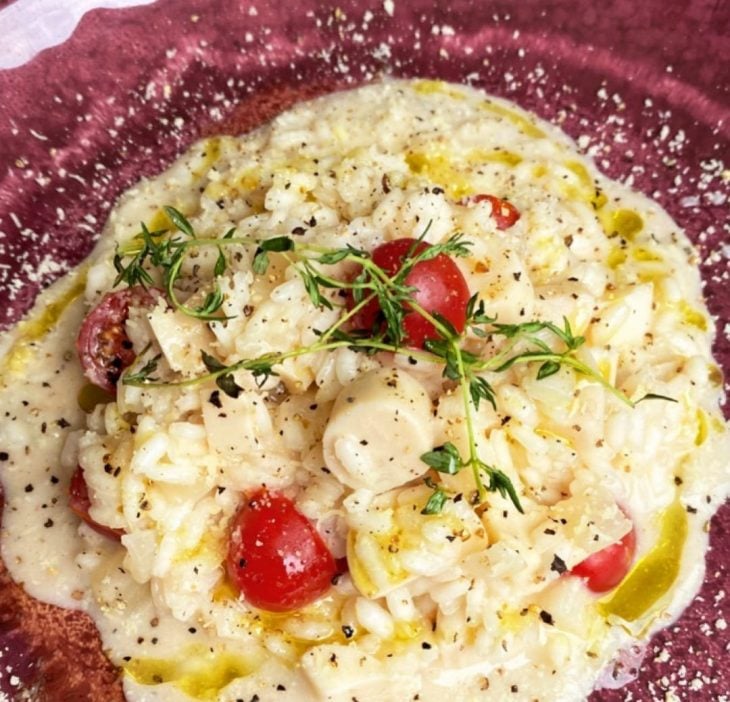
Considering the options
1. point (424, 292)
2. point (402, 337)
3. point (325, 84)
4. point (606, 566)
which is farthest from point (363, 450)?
point (325, 84)

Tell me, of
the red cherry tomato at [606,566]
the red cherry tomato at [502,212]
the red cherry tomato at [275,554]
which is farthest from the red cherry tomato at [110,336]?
the red cherry tomato at [606,566]

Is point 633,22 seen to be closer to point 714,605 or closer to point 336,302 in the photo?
point 336,302

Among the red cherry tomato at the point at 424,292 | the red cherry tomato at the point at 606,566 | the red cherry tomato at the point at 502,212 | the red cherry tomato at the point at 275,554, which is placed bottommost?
the red cherry tomato at the point at 606,566

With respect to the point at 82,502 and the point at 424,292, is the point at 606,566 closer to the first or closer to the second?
the point at 424,292

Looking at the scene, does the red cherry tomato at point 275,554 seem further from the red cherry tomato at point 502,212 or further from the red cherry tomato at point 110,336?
the red cherry tomato at point 502,212

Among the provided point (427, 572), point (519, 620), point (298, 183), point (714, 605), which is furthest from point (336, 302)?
point (714, 605)

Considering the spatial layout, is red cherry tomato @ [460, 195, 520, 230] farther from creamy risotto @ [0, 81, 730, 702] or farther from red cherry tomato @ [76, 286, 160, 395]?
red cherry tomato @ [76, 286, 160, 395]
